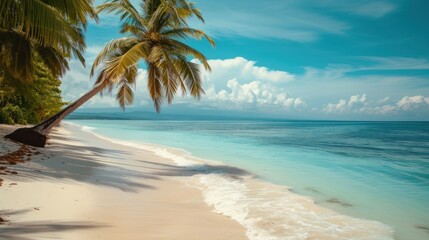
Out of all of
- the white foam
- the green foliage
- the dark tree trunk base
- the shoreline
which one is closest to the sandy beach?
the shoreline

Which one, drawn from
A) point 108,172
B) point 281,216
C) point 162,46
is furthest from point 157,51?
point 281,216

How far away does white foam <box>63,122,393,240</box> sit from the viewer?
17.6 feet

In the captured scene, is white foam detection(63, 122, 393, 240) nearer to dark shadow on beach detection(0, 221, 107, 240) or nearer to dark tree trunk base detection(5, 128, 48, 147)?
dark shadow on beach detection(0, 221, 107, 240)

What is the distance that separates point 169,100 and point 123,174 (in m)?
4.92

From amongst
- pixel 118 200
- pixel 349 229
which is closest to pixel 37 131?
pixel 118 200

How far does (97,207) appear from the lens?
5.78 m

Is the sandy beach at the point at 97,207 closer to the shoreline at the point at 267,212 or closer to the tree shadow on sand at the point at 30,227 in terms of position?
the tree shadow on sand at the point at 30,227

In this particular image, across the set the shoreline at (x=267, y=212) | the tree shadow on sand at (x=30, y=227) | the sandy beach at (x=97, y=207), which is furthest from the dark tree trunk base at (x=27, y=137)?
the tree shadow on sand at (x=30, y=227)

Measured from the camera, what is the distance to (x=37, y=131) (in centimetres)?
1188

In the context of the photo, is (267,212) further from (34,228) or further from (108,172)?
(108,172)

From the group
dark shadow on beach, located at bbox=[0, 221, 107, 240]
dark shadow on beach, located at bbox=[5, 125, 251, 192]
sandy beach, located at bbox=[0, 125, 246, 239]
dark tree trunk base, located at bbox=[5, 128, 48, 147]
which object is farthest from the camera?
dark tree trunk base, located at bbox=[5, 128, 48, 147]

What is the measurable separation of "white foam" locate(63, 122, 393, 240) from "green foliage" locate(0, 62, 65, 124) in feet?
36.6

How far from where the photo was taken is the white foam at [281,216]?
537 centimetres

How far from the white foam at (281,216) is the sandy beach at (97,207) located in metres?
0.37
